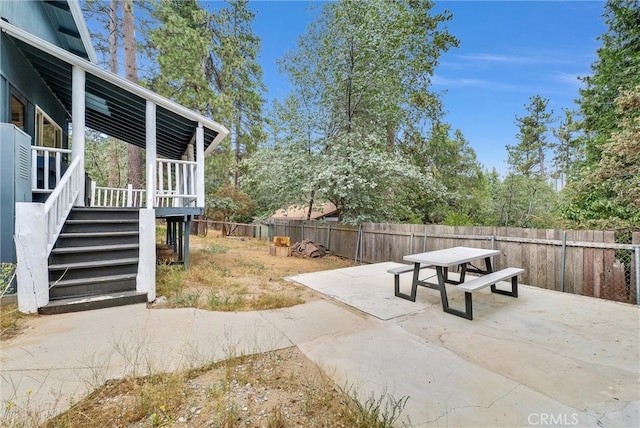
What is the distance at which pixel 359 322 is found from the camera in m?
3.43

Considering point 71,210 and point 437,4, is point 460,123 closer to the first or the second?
point 437,4

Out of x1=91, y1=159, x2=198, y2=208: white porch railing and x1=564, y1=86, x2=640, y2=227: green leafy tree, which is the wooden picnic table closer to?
x1=564, y1=86, x2=640, y2=227: green leafy tree

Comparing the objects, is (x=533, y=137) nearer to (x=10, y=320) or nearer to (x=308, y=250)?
(x=308, y=250)

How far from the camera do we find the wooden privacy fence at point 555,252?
15.1 feet

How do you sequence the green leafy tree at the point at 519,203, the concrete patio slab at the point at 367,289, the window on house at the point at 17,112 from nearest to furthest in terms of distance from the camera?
the concrete patio slab at the point at 367,289 → the window on house at the point at 17,112 → the green leafy tree at the point at 519,203

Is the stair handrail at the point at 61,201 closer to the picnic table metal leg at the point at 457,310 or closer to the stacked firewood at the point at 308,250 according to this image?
the picnic table metal leg at the point at 457,310

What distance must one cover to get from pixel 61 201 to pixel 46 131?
12.2ft

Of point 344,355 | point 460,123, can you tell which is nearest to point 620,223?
point 344,355

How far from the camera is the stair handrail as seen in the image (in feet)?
11.7

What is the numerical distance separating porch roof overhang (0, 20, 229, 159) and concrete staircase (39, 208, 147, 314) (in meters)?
2.29

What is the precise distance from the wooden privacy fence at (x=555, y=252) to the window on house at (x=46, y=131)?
28.0 ft

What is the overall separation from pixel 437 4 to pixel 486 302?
14.5 metres

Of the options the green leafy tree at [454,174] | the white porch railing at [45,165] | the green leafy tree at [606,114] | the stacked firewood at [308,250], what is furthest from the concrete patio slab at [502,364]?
the green leafy tree at [454,174]

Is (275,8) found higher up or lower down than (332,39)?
higher up
